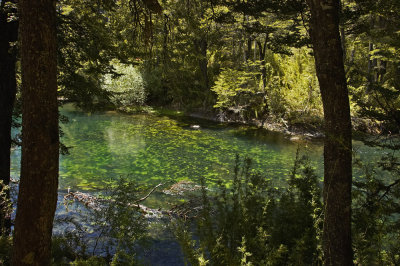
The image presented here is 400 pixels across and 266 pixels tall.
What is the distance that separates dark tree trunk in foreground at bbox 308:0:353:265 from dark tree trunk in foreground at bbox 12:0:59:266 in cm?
223

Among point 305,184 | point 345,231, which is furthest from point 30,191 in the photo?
point 305,184

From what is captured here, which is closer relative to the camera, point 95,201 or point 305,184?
point 305,184

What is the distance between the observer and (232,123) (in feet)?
58.2

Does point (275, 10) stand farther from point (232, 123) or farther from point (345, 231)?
point (232, 123)

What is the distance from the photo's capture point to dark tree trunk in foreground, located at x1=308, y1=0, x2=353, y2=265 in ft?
9.55

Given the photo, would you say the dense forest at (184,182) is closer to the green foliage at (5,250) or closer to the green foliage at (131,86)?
the green foliage at (5,250)

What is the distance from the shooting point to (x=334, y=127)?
3.00 meters

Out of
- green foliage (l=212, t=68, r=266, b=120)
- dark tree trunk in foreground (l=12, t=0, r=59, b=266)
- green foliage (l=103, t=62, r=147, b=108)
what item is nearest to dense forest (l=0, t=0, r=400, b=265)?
dark tree trunk in foreground (l=12, t=0, r=59, b=266)

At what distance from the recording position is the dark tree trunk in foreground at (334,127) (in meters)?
2.91

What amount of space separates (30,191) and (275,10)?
4.21 m

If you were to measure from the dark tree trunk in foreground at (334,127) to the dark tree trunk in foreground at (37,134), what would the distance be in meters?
2.23

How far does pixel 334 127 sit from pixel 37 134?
2.48 meters

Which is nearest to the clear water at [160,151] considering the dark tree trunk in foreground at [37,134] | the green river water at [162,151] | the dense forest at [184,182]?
the green river water at [162,151]

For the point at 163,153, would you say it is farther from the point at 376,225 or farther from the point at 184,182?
the point at 376,225
